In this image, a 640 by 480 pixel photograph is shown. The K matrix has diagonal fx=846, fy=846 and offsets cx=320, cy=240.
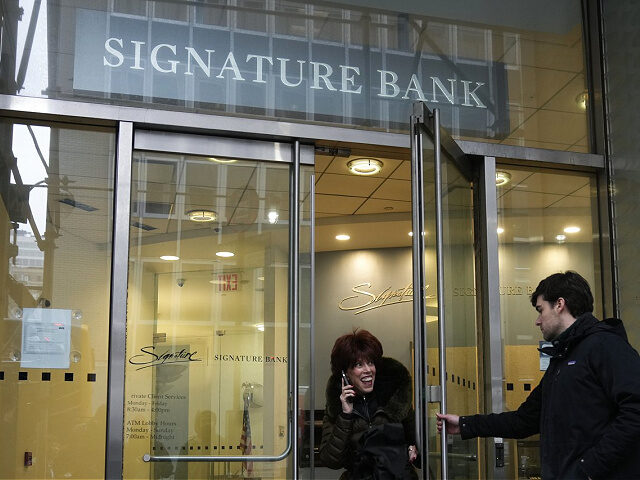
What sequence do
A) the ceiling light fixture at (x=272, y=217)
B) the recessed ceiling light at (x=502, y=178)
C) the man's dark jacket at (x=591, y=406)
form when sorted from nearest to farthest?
the man's dark jacket at (x=591, y=406) → the ceiling light fixture at (x=272, y=217) → the recessed ceiling light at (x=502, y=178)

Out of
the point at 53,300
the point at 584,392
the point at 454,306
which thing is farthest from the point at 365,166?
the point at 584,392

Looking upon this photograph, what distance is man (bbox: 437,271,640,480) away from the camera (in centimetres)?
312

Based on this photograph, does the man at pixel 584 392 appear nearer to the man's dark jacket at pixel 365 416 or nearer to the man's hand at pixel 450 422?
the man's hand at pixel 450 422

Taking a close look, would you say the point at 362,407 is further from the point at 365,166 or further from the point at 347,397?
the point at 365,166

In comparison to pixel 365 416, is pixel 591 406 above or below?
above

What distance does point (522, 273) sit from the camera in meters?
4.90

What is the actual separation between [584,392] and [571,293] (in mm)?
433

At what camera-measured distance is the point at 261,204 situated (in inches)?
174

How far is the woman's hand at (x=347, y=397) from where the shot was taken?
4406 millimetres

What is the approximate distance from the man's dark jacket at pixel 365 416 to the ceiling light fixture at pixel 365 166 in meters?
1.58

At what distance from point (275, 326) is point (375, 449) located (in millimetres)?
791
